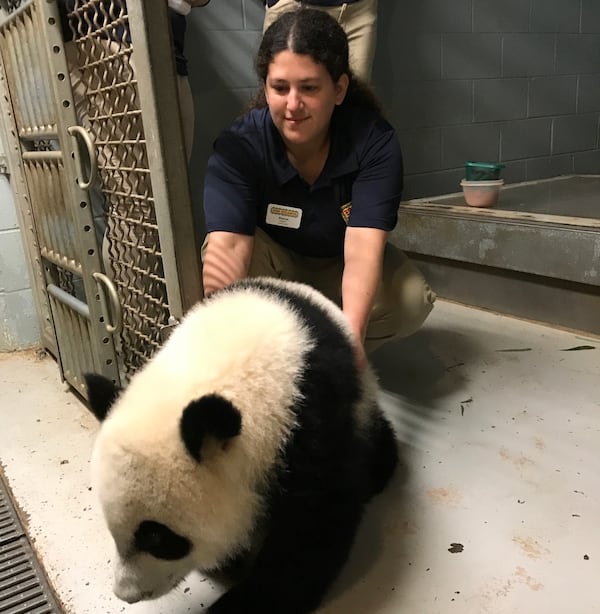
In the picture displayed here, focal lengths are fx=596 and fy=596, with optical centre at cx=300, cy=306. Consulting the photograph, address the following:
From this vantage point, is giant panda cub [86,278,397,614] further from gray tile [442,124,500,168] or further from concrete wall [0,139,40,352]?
gray tile [442,124,500,168]

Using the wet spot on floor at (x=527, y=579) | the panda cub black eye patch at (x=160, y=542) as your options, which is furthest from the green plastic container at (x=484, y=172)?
the panda cub black eye patch at (x=160, y=542)

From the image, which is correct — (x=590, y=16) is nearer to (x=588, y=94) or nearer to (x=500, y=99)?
(x=588, y=94)

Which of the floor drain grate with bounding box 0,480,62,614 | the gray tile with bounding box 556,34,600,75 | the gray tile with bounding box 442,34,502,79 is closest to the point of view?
the floor drain grate with bounding box 0,480,62,614

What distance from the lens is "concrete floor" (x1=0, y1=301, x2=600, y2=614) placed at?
123cm

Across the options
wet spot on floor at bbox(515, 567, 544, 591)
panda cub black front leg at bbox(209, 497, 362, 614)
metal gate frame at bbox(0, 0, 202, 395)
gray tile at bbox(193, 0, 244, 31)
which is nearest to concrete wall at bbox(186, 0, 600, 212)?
gray tile at bbox(193, 0, 244, 31)

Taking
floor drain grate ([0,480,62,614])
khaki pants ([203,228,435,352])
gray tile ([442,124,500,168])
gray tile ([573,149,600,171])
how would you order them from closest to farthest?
floor drain grate ([0,480,62,614])
khaki pants ([203,228,435,352])
gray tile ([442,124,500,168])
gray tile ([573,149,600,171])

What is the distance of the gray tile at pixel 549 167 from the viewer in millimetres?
3785

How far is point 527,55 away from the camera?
357 cm

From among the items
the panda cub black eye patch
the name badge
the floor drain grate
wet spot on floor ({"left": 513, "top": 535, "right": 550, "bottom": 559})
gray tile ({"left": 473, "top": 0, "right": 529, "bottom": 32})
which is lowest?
the floor drain grate

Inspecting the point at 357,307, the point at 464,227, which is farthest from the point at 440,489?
the point at 464,227

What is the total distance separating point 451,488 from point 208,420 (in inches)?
33.9

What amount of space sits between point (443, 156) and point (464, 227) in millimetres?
803

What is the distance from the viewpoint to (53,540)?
1446 mm

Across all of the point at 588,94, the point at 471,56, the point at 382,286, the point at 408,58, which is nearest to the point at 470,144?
the point at 471,56
